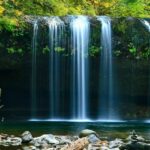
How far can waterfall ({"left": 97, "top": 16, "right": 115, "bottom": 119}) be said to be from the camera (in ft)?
82.6

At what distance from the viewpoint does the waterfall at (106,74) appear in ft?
82.6

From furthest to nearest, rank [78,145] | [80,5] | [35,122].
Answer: [80,5]
[35,122]
[78,145]

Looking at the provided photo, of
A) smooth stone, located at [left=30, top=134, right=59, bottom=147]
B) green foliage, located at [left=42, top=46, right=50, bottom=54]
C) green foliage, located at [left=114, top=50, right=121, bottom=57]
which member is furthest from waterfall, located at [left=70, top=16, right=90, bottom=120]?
smooth stone, located at [left=30, top=134, right=59, bottom=147]

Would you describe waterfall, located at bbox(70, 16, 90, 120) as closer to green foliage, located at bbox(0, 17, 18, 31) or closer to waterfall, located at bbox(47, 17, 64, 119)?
waterfall, located at bbox(47, 17, 64, 119)

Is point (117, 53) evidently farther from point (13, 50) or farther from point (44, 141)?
point (44, 141)

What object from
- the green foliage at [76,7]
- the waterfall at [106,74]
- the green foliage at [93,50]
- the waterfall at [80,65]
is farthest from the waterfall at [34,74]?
the waterfall at [106,74]

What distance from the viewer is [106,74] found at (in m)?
25.2

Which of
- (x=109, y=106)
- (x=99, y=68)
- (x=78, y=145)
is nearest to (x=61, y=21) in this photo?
(x=99, y=68)

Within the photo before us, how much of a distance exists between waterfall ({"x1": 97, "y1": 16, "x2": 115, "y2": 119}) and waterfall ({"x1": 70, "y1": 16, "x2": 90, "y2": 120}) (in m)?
0.69

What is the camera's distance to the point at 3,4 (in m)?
25.8

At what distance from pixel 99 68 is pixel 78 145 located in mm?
12512

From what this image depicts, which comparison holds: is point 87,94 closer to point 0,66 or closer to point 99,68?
point 99,68

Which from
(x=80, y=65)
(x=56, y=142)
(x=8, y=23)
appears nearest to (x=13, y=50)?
(x=8, y=23)

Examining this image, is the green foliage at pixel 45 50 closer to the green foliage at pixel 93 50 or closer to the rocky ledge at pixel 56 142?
the green foliage at pixel 93 50
